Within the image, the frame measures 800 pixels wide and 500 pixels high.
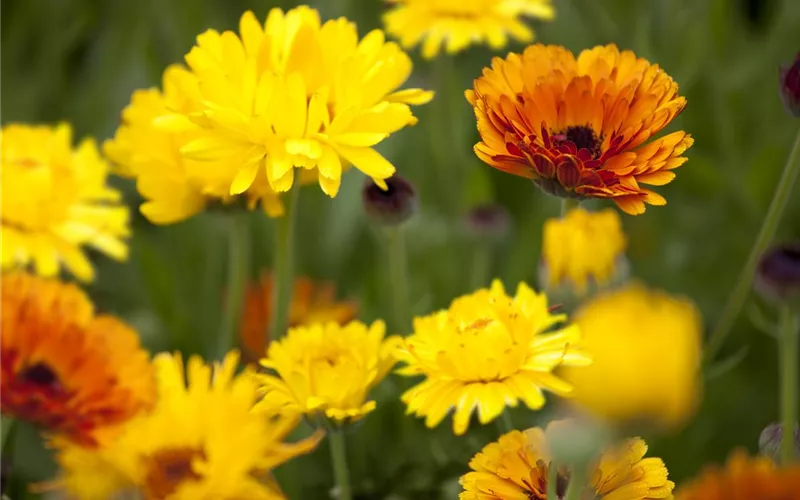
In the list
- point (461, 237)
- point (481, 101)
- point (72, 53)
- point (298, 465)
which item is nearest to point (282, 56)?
point (481, 101)

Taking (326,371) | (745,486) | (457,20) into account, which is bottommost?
(745,486)

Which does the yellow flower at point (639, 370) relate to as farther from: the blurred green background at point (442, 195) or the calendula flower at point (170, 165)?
the blurred green background at point (442, 195)

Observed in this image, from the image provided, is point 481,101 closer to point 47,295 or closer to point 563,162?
point 563,162

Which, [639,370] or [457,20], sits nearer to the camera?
[639,370]

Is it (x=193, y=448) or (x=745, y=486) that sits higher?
(x=193, y=448)

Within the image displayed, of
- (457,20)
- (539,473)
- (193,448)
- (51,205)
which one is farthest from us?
(457,20)

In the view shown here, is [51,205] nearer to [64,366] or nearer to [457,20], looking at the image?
[64,366]

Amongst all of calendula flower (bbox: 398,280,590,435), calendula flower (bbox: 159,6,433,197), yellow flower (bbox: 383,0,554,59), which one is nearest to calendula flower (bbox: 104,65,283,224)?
calendula flower (bbox: 159,6,433,197)

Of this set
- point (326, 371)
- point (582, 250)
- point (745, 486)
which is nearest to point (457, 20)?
point (582, 250)
